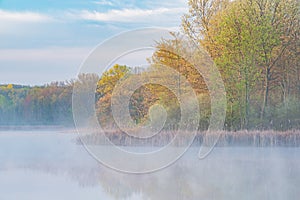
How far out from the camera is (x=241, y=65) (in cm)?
1065

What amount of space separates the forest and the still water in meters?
1.21

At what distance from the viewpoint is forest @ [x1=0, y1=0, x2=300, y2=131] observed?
1021 cm

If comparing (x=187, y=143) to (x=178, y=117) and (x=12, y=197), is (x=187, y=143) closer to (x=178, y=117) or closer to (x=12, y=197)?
(x=178, y=117)

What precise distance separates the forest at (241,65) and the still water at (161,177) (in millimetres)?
1209

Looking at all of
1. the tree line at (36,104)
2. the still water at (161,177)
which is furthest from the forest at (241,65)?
the tree line at (36,104)

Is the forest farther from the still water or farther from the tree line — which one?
the tree line

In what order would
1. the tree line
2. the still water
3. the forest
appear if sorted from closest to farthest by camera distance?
1. the still water
2. the forest
3. the tree line

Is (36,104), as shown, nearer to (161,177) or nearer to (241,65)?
(241,65)

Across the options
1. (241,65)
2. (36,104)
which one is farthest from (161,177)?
(36,104)

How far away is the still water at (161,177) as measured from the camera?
6250 mm

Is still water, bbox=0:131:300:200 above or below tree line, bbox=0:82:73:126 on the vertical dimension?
below

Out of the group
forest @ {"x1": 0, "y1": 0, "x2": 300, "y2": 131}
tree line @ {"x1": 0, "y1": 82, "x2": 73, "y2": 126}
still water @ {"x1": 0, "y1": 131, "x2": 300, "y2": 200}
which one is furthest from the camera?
tree line @ {"x1": 0, "y1": 82, "x2": 73, "y2": 126}

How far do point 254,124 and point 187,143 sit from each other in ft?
6.60

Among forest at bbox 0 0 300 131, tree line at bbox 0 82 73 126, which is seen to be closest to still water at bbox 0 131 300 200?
forest at bbox 0 0 300 131
